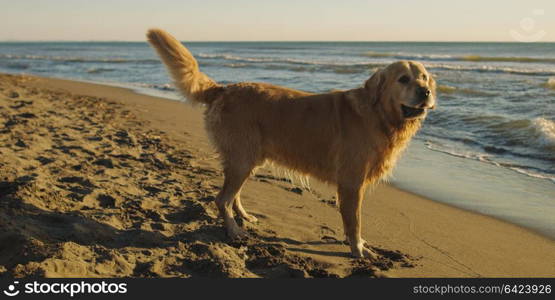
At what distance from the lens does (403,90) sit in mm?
4059

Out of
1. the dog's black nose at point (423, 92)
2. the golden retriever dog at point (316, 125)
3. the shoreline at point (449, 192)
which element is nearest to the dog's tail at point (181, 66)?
the golden retriever dog at point (316, 125)

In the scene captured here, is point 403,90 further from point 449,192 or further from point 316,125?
point 449,192

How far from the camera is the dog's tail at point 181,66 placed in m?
4.47

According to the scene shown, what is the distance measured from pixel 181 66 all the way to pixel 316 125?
4.62 feet

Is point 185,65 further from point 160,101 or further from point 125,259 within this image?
point 160,101

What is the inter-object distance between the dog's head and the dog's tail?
160 cm

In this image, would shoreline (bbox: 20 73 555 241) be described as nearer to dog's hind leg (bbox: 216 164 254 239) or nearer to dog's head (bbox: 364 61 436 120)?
dog's hind leg (bbox: 216 164 254 239)

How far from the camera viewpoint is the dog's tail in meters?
4.47

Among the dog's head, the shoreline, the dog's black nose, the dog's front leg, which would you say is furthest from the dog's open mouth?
the shoreline

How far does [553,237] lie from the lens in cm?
453

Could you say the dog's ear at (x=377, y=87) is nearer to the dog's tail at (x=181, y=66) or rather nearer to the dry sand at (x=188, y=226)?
the dry sand at (x=188, y=226)

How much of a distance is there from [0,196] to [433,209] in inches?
172

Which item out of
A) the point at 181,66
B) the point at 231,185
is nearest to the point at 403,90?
the point at 231,185

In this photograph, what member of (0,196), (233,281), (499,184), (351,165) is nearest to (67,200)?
(0,196)
